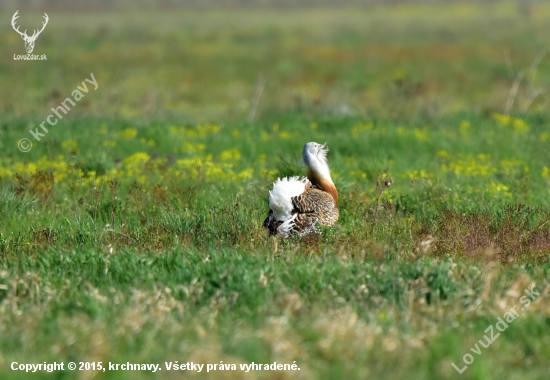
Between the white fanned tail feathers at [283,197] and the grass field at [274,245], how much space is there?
218 millimetres

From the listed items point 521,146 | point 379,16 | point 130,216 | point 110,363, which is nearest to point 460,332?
point 110,363

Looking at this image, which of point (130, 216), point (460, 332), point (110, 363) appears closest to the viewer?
point (110, 363)

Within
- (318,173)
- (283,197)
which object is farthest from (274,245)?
(318,173)

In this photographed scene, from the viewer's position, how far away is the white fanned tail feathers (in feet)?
23.6

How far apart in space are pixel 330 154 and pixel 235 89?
11.0 m

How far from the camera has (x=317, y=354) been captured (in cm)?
456

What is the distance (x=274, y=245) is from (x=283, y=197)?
71 centimetres

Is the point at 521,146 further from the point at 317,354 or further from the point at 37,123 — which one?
the point at 317,354

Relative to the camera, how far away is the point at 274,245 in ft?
21.6

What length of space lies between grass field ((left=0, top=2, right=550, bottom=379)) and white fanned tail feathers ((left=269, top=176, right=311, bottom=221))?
0.71 ft

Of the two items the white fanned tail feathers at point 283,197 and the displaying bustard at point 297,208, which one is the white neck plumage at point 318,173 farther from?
the white fanned tail feathers at point 283,197

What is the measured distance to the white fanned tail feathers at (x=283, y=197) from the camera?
283 inches

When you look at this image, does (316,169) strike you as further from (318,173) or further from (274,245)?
(274,245)

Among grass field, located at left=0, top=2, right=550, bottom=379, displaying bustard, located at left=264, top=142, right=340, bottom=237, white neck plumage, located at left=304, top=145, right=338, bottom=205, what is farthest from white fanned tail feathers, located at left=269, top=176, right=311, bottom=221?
white neck plumage, located at left=304, top=145, right=338, bottom=205
